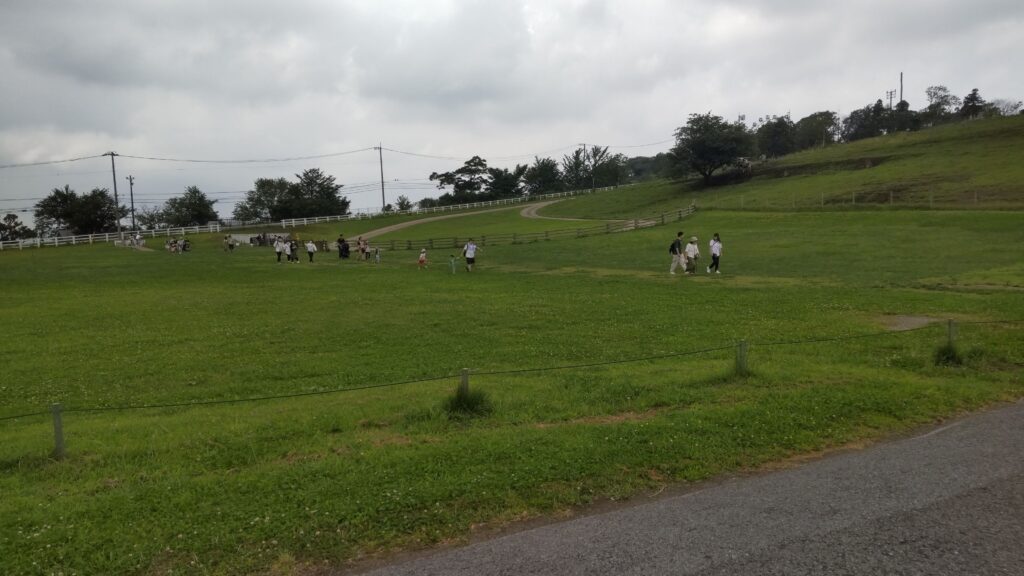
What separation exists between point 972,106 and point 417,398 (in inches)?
6083

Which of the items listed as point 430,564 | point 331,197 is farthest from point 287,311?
point 331,197

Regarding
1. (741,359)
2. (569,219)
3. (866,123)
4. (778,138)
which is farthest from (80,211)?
(866,123)

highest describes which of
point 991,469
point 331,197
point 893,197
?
point 331,197

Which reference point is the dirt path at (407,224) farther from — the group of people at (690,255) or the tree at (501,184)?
the group of people at (690,255)

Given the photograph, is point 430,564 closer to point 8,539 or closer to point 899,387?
point 8,539

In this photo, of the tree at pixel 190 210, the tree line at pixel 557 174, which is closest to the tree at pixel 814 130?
the tree line at pixel 557 174

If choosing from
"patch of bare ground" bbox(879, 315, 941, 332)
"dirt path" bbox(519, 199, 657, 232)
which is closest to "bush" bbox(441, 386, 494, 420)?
"patch of bare ground" bbox(879, 315, 941, 332)

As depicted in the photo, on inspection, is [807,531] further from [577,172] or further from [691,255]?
[577,172]

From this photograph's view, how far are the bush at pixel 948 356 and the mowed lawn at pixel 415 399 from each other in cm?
24

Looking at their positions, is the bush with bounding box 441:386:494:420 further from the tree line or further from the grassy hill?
the tree line

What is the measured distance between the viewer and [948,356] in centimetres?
1064

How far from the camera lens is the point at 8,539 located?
5215 mm

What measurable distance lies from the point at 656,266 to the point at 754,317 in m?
14.0

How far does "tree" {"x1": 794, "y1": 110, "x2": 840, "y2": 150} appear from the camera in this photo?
133m
